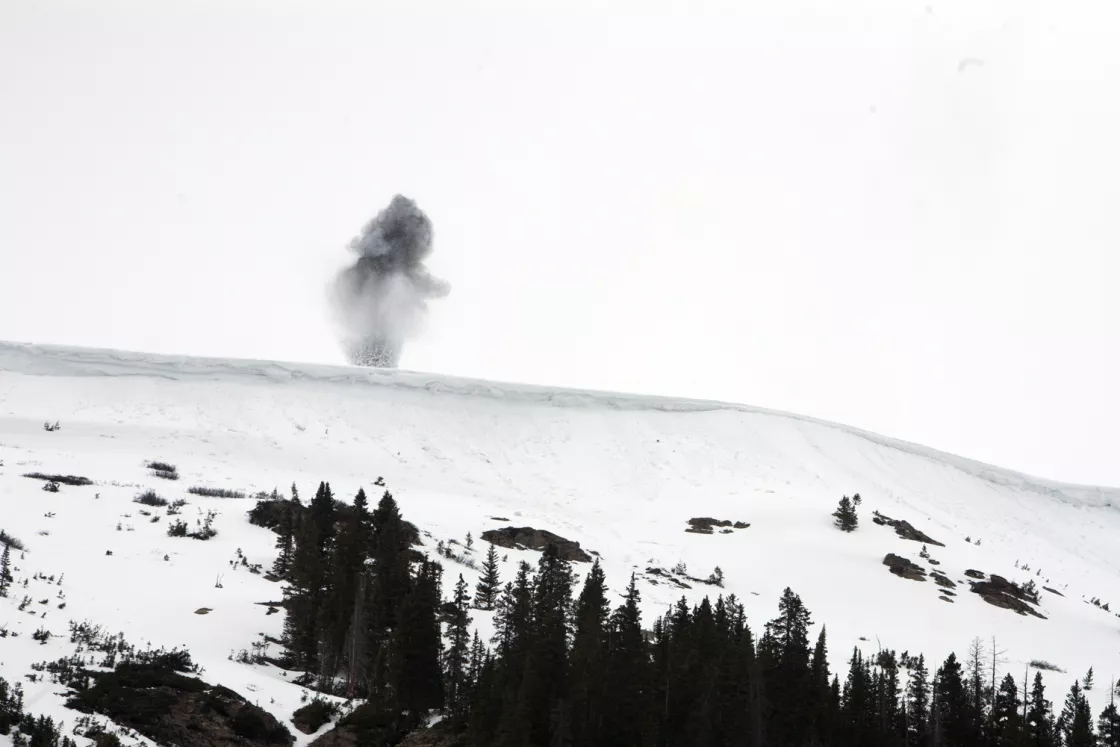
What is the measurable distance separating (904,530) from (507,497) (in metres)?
19.8

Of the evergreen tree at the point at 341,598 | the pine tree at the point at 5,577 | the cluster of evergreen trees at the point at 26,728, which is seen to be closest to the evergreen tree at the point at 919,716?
the evergreen tree at the point at 341,598

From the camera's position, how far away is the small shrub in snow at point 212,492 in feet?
121

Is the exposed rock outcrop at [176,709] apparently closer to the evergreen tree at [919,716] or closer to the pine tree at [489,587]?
the pine tree at [489,587]

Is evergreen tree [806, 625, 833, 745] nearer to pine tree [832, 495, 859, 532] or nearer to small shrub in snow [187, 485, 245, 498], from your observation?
pine tree [832, 495, 859, 532]

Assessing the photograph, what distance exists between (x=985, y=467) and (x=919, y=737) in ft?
154

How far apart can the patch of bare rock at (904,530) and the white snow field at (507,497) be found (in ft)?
2.47

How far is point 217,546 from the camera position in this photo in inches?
1176

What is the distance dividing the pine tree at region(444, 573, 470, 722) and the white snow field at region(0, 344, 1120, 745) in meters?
3.46

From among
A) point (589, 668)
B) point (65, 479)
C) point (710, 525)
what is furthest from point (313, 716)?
point (710, 525)

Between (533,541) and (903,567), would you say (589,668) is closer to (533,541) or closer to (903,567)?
(533,541)

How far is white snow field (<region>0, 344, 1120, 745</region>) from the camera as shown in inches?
999

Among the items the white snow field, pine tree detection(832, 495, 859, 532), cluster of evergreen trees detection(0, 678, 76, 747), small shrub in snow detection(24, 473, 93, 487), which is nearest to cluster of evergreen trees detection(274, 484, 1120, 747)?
the white snow field

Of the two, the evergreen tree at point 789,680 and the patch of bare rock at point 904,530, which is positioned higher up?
the patch of bare rock at point 904,530

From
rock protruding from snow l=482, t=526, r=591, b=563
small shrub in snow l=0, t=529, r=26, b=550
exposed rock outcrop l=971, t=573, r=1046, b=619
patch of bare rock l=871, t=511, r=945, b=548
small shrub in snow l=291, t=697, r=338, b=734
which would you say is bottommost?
small shrub in snow l=291, t=697, r=338, b=734
